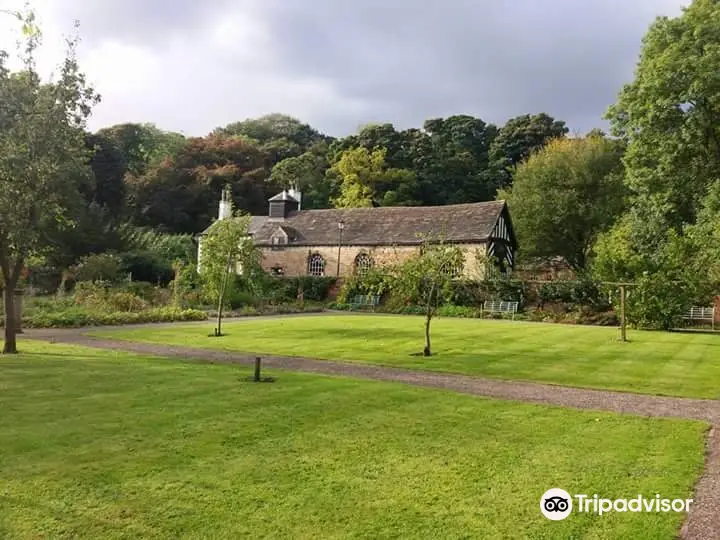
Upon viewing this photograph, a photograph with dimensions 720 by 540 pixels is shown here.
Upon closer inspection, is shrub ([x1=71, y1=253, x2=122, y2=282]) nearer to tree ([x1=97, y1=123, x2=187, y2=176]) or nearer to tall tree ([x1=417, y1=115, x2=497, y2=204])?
tree ([x1=97, y1=123, x2=187, y2=176])

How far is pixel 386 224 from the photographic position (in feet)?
146

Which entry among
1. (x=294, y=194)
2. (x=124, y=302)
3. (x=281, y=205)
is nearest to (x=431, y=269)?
(x=124, y=302)

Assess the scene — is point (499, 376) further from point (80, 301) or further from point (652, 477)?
point (80, 301)

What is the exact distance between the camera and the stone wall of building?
134 feet

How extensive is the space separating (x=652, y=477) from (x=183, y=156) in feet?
199

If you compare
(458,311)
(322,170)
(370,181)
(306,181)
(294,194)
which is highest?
(322,170)

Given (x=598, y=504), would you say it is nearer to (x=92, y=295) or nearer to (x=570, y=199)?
(x=92, y=295)

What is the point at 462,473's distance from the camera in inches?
239

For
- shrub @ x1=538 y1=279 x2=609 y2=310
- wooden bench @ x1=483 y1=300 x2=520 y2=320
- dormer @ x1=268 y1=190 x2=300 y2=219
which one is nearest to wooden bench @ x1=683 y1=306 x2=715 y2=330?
shrub @ x1=538 y1=279 x2=609 y2=310

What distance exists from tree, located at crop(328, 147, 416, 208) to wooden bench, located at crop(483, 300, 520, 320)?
25013mm

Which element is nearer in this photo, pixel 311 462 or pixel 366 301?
pixel 311 462

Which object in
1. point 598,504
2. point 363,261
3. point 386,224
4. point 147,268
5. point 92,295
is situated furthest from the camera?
point 386,224

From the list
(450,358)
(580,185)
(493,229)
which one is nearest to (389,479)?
(450,358)

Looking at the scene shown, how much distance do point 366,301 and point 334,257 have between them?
331 inches
